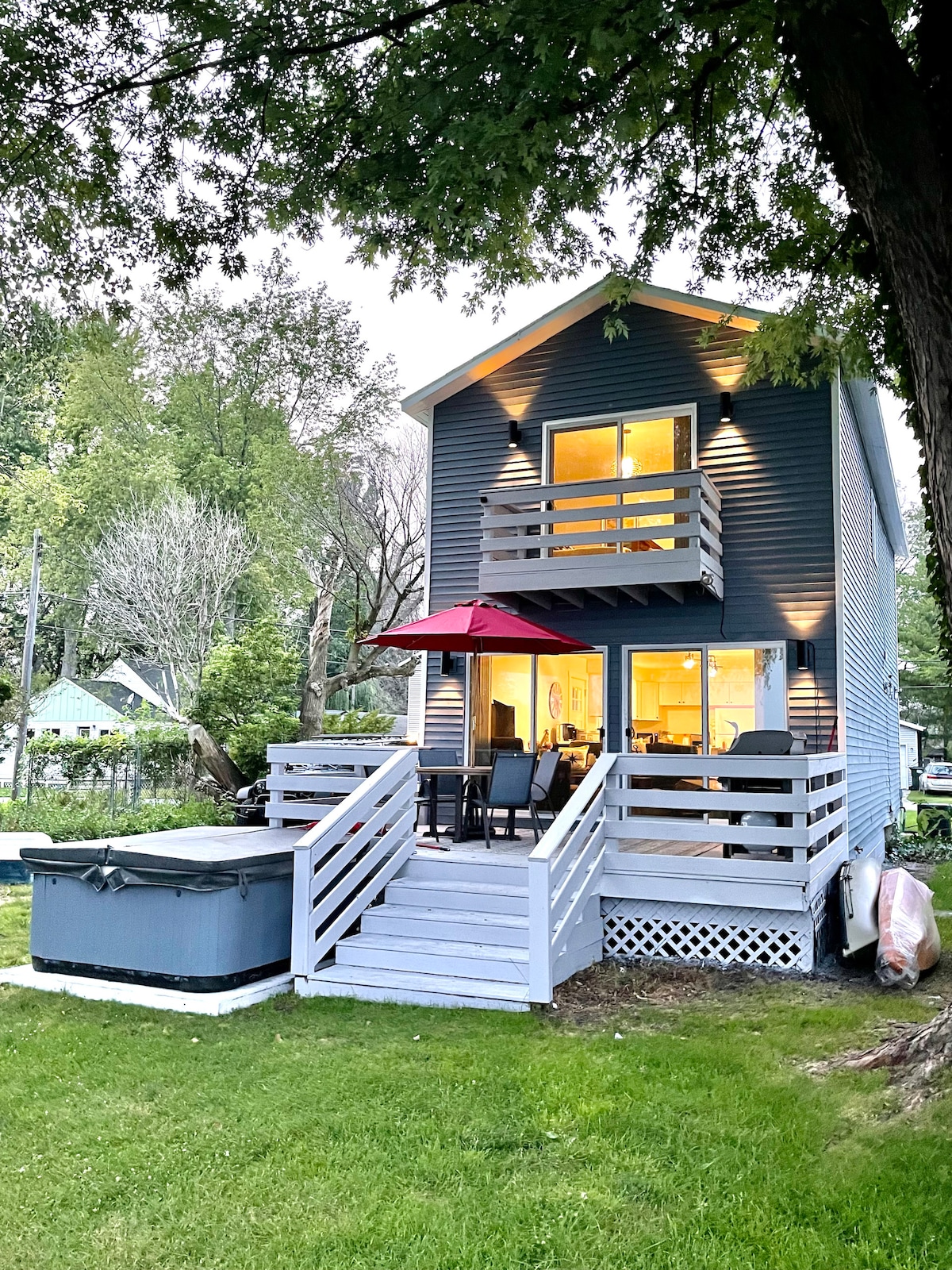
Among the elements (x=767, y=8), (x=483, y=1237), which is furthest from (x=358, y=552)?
(x=483, y=1237)

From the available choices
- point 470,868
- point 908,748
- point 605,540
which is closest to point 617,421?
point 605,540

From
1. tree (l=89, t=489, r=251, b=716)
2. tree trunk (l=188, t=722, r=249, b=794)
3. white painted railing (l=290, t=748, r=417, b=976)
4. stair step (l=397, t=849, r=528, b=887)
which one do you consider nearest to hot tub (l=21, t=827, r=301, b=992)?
white painted railing (l=290, t=748, r=417, b=976)

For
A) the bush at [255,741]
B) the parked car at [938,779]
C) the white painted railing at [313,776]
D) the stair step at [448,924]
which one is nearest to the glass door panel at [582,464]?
the white painted railing at [313,776]

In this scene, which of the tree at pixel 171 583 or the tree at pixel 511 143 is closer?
the tree at pixel 511 143

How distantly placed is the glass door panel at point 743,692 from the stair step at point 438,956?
471 cm

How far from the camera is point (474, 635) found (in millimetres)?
8586

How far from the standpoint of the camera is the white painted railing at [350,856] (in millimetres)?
6668

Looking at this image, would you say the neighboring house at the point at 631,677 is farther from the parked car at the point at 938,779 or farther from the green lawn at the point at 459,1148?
the parked car at the point at 938,779

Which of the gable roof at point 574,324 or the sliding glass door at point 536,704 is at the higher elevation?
the gable roof at point 574,324

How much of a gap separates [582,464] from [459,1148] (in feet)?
28.5

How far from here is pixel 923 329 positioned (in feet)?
13.4

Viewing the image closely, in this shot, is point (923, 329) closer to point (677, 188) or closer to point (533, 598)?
point (677, 188)

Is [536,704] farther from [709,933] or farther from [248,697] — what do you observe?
[248,697]

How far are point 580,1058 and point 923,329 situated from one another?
12.8 ft
